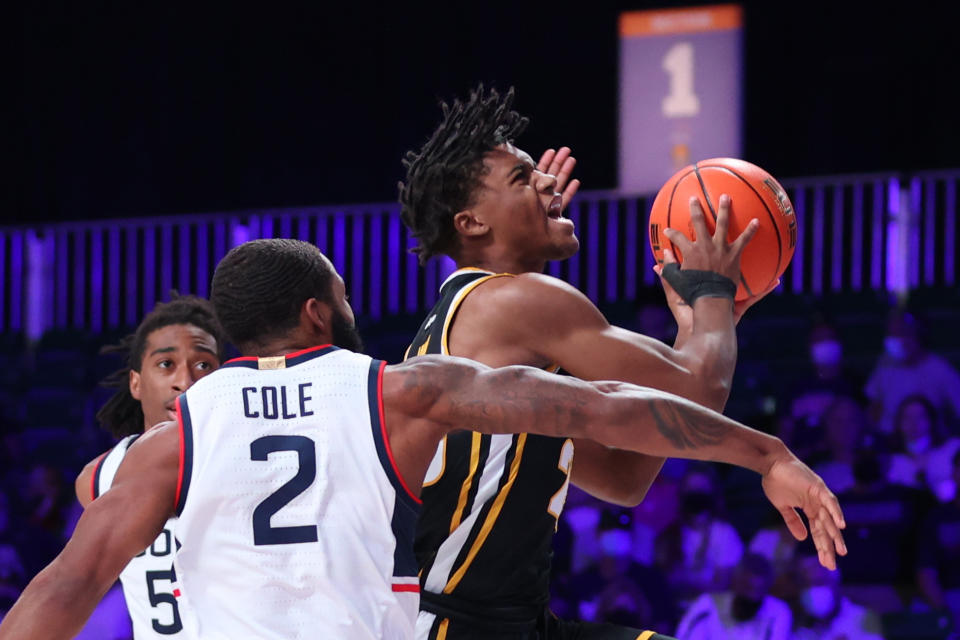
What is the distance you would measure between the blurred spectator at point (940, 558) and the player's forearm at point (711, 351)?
3.53 metres

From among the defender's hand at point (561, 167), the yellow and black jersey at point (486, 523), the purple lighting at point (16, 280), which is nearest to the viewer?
the yellow and black jersey at point (486, 523)

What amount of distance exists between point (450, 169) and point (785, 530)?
372 centimetres

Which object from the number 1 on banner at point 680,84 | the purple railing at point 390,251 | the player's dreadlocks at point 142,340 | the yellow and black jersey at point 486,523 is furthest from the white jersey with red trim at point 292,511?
the number 1 on banner at point 680,84

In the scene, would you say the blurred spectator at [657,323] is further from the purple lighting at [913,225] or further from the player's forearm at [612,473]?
the player's forearm at [612,473]

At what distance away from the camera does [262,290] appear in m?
2.85

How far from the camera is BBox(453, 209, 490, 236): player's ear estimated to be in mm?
3590

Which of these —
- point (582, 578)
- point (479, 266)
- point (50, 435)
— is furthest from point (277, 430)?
point (50, 435)

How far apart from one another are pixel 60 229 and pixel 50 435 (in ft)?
8.62

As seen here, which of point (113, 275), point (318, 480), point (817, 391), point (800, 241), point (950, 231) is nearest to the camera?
point (318, 480)

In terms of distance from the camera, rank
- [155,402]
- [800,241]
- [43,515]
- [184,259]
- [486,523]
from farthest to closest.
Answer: [184,259] → [800,241] → [43,515] → [155,402] → [486,523]

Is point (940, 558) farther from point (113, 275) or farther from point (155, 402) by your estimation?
point (113, 275)

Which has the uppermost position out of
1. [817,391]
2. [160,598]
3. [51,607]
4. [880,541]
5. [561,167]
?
[561,167]

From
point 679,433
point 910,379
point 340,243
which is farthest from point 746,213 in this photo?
point 340,243

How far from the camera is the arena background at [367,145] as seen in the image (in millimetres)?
9648
